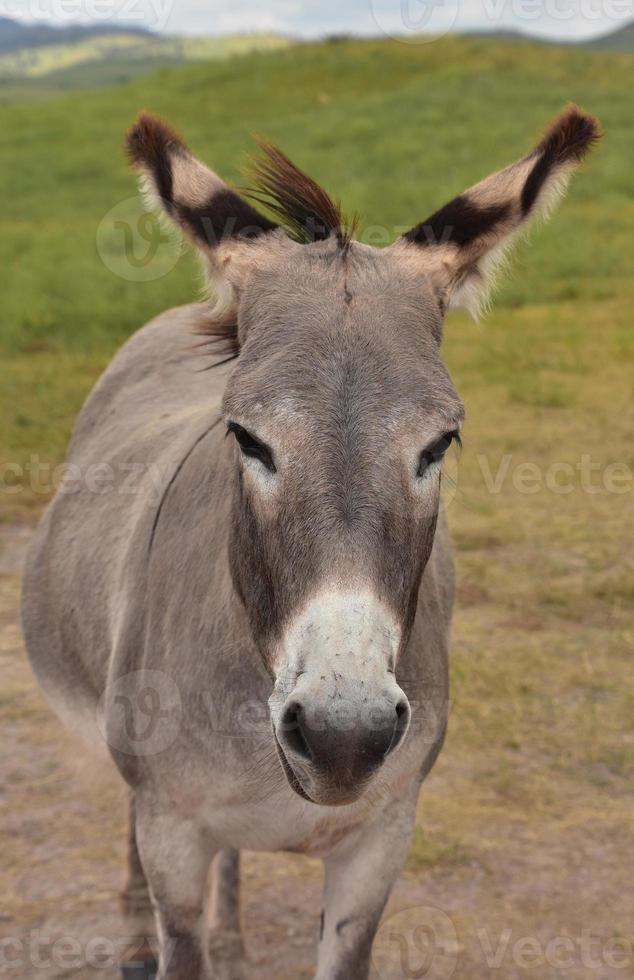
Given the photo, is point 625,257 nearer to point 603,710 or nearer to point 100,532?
point 603,710

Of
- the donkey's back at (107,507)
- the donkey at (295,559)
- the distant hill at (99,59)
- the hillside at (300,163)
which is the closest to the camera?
the donkey at (295,559)

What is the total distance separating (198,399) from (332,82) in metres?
32.4

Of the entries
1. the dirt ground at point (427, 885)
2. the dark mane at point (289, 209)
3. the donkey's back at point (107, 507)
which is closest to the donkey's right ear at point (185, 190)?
the dark mane at point (289, 209)

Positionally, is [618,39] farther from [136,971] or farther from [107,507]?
[136,971]

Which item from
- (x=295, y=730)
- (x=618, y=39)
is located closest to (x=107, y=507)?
(x=295, y=730)

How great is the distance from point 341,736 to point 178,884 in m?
1.23

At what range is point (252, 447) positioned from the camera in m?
2.34

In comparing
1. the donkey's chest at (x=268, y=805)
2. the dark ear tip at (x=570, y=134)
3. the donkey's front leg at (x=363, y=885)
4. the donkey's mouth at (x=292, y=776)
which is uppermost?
the dark ear tip at (x=570, y=134)

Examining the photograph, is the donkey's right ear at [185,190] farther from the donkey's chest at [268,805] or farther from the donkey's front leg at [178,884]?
the donkey's front leg at [178,884]

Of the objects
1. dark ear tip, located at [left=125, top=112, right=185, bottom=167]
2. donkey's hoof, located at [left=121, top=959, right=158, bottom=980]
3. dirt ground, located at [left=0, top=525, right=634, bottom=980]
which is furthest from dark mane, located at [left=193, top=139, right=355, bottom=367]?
donkey's hoof, located at [left=121, top=959, right=158, bottom=980]

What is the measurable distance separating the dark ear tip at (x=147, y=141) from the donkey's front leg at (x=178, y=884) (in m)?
1.72

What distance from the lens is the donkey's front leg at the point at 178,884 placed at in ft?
9.51

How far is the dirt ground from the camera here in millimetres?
3959

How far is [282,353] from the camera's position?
234 cm
